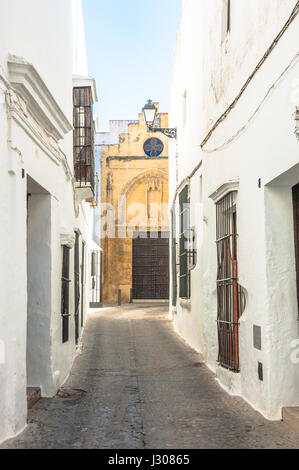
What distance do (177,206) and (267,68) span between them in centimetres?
797

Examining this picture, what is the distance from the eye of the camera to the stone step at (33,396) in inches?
223

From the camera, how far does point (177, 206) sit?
13.1m

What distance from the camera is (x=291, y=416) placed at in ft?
15.8

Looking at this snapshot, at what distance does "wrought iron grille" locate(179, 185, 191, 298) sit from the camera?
431 inches

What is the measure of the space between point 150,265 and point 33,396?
16.7 meters

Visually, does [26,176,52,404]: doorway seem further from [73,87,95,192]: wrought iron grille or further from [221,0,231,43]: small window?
[73,87,95,192]: wrought iron grille

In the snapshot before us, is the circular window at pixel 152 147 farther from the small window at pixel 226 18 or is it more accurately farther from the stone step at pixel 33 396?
the stone step at pixel 33 396

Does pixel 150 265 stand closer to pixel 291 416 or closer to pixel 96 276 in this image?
pixel 96 276

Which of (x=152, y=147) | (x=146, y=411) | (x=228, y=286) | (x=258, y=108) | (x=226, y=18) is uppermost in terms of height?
Answer: (x=152, y=147)

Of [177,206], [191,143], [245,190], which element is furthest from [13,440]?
[177,206]

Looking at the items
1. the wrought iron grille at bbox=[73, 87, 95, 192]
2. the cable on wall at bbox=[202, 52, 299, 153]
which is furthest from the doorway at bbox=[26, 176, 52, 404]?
the wrought iron grille at bbox=[73, 87, 95, 192]

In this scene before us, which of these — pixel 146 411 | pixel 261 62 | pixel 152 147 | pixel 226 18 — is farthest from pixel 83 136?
pixel 152 147
